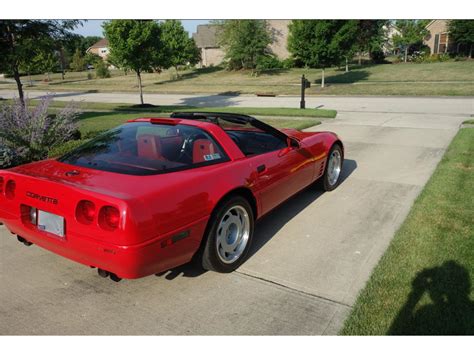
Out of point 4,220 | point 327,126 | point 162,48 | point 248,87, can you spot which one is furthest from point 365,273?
point 248,87

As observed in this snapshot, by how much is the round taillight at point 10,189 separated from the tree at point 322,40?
2174 cm

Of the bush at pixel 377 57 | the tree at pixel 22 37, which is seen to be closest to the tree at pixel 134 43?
the tree at pixel 22 37

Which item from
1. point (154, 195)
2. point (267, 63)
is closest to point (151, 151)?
point (154, 195)

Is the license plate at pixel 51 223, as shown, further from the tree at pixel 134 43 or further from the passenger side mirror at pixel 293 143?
the tree at pixel 134 43

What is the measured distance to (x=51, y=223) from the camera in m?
2.59

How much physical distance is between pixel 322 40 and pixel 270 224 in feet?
67.5

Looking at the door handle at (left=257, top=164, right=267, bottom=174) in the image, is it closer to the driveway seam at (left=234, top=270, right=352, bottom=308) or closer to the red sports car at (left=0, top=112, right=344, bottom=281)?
the red sports car at (left=0, top=112, right=344, bottom=281)

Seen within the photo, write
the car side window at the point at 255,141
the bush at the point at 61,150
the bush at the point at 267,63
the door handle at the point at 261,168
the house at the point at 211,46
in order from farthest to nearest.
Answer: the house at the point at 211,46
the bush at the point at 267,63
the bush at the point at 61,150
the car side window at the point at 255,141
the door handle at the point at 261,168

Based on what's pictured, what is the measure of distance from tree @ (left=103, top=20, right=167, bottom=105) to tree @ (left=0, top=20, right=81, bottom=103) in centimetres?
635

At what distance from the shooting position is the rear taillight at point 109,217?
7.55ft

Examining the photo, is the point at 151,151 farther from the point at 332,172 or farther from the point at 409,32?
the point at 409,32

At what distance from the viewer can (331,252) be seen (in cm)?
344

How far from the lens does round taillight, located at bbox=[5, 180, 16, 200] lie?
2859mm

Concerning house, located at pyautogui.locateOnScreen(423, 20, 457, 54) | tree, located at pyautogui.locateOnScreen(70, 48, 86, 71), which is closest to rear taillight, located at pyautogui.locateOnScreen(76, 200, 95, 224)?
house, located at pyautogui.locateOnScreen(423, 20, 457, 54)
